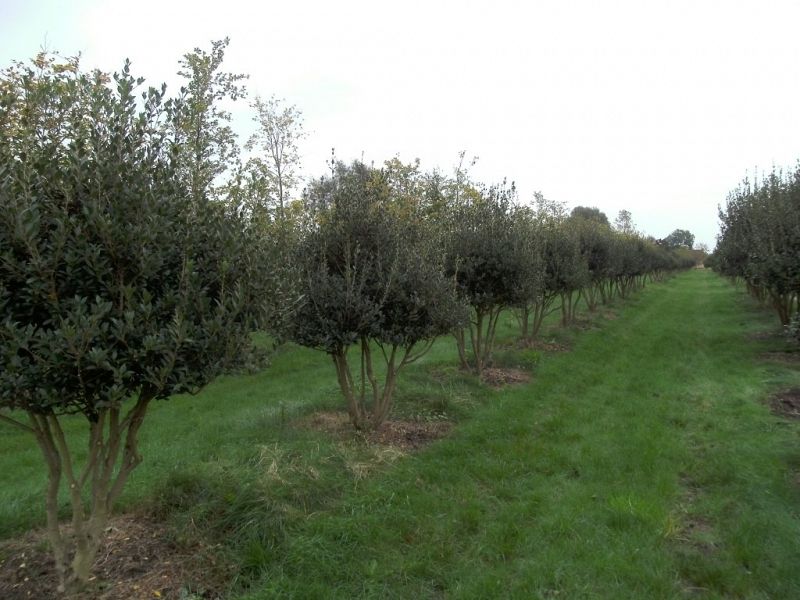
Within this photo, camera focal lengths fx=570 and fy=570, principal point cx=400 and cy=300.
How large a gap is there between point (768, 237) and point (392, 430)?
34.7 feet

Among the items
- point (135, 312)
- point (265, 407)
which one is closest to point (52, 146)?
point (135, 312)

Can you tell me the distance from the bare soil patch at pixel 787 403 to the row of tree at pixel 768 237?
1.55 m

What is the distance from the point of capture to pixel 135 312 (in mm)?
3279

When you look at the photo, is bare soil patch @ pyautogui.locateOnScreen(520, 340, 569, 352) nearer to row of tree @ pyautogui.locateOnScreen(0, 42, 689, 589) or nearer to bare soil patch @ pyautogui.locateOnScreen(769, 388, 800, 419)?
bare soil patch @ pyautogui.locateOnScreen(769, 388, 800, 419)

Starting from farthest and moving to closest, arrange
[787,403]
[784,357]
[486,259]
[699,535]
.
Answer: [784,357], [486,259], [787,403], [699,535]

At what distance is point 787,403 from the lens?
9.74 metres

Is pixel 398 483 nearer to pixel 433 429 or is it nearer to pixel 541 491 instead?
pixel 541 491

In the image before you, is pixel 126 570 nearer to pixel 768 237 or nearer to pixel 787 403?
pixel 787 403

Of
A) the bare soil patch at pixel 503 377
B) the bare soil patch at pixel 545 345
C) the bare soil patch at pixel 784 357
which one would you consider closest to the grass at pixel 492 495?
the bare soil patch at pixel 503 377

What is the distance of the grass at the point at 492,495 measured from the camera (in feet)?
14.3

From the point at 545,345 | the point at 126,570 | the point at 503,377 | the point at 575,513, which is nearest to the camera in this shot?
the point at 126,570

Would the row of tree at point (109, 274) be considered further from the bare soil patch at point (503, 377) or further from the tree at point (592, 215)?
the tree at point (592, 215)

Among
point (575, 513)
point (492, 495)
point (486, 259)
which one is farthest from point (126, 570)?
point (486, 259)

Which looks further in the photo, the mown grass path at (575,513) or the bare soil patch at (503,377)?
the bare soil patch at (503,377)
